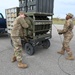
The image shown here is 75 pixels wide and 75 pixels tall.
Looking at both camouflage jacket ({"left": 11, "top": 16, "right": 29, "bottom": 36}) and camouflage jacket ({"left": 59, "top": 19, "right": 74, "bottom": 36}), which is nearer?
camouflage jacket ({"left": 11, "top": 16, "right": 29, "bottom": 36})

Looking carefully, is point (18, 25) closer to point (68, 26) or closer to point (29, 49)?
point (29, 49)

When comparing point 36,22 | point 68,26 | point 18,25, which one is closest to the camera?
point 18,25

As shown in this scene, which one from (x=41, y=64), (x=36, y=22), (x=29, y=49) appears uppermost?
(x=36, y=22)

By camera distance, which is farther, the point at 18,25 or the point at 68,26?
the point at 68,26

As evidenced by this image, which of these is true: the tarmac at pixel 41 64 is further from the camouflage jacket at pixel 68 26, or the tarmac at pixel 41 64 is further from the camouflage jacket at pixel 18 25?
the camouflage jacket at pixel 18 25

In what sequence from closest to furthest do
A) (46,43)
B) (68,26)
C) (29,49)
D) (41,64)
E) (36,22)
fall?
(41,64) < (68,26) < (36,22) < (29,49) < (46,43)

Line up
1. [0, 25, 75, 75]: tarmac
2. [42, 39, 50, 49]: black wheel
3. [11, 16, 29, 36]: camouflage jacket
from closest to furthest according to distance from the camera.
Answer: [0, 25, 75, 75]: tarmac, [11, 16, 29, 36]: camouflage jacket, [42, 39, 50, 49]: black wheel

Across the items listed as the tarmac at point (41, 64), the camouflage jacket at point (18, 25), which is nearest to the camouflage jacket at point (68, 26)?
the tarmac at point (41, 64)

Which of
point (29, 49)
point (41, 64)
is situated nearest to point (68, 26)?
point (41, 64)

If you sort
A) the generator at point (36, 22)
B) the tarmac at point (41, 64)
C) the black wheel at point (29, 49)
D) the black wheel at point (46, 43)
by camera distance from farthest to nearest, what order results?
1. the black wheel at point (46, 43)
2. the black wheel at point (29, 49)
3. the generator at point (36, 22)
4. the tarmac at point (41, 64)

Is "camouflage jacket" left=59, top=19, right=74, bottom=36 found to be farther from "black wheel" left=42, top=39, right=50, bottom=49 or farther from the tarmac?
"black wheel" left=42, top=39, right=50, bottom=49

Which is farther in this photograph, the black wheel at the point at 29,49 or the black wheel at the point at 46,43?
the black wheel at the point at 46,43

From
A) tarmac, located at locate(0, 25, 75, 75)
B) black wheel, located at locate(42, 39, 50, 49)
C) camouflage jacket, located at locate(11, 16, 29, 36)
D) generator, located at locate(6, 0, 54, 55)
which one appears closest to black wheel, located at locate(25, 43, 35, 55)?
generator, located at locate(6, 0, 54, 55)

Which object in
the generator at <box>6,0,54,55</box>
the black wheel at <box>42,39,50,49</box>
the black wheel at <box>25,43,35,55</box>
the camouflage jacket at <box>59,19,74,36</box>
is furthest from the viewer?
the black wheel at <box>42,39,50,49</box>
